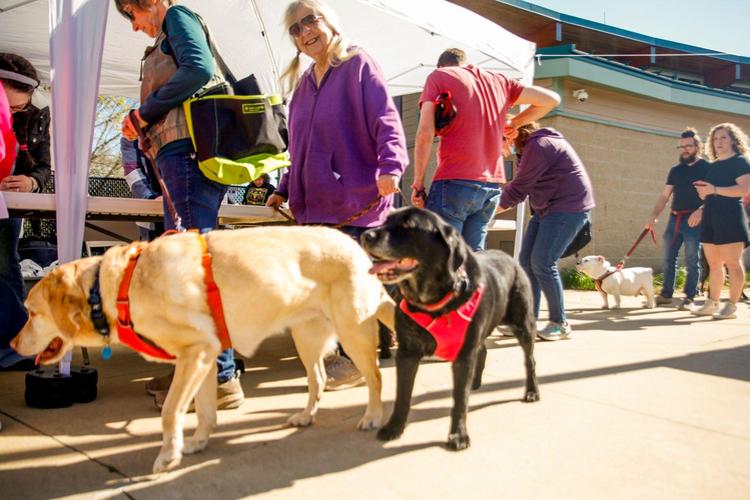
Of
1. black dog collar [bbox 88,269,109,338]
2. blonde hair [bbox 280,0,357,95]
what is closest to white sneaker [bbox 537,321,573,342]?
blonde hair [bbox 280,0,357,95]

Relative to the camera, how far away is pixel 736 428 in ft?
7.97

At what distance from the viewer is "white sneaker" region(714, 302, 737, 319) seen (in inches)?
231

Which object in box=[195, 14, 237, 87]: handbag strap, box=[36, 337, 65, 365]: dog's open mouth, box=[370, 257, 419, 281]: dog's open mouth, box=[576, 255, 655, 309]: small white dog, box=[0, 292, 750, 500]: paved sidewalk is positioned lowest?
box=[0, 292, 750, 500]: paved sidewalk

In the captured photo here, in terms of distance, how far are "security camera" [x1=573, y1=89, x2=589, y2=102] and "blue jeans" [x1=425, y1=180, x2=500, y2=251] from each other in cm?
818

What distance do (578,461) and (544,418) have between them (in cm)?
50

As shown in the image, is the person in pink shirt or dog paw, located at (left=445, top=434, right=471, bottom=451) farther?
the person in pink shirt

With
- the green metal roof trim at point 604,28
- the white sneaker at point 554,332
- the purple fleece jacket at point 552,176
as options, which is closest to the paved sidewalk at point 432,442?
the white sneaker at point 554,332

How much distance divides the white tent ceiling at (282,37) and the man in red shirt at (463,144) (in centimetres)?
161

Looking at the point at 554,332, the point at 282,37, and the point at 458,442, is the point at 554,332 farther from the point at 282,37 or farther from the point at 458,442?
the point at 282,37

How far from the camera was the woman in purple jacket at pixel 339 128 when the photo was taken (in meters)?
2.97

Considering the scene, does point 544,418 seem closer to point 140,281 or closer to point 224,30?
point 140,281

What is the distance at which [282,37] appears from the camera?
4.72m

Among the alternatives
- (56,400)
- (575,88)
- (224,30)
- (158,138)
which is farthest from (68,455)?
(575,88)

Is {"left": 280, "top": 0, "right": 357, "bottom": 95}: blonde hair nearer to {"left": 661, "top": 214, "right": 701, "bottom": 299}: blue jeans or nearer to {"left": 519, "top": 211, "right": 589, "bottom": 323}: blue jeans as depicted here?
{"left": 519, "top": 211, "right": 589, "bottom": 323}: blue jeans
